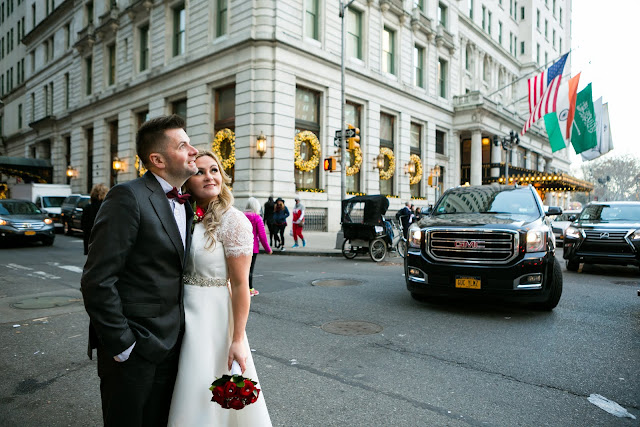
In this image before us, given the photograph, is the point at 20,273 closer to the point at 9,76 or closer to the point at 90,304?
the point at 90,304

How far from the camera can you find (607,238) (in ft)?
35.0

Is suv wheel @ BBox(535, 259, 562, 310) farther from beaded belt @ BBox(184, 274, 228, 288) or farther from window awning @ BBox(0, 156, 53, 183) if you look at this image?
window awning @ BBox(0, 156, 53, 183)

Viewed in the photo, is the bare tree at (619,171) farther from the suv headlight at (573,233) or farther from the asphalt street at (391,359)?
the asphalt street at (391,359)

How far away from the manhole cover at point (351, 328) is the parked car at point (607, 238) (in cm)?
730

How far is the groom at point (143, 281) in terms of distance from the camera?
73.7 inches

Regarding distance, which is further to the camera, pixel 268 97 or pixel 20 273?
pixel 268 97

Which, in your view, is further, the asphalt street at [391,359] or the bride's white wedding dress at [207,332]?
the asphalt street at [391,359]

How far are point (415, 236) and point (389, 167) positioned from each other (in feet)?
70.6

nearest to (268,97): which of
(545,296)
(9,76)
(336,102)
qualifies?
(336,102)

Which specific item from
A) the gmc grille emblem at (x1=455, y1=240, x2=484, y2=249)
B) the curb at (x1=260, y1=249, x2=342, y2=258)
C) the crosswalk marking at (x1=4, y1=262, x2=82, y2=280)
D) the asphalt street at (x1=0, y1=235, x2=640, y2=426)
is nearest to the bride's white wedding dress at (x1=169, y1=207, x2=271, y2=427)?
the asphalt street at (x1=0, y1=235, x2=640, y2=426)

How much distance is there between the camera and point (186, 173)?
2195 mm

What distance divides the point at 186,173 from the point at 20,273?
10261 mm

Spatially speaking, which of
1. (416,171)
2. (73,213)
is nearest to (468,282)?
(73,213)

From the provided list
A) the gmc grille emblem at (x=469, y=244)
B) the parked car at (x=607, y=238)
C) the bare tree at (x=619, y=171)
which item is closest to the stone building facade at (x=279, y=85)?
→ the parked car at (x=607, y=238)
